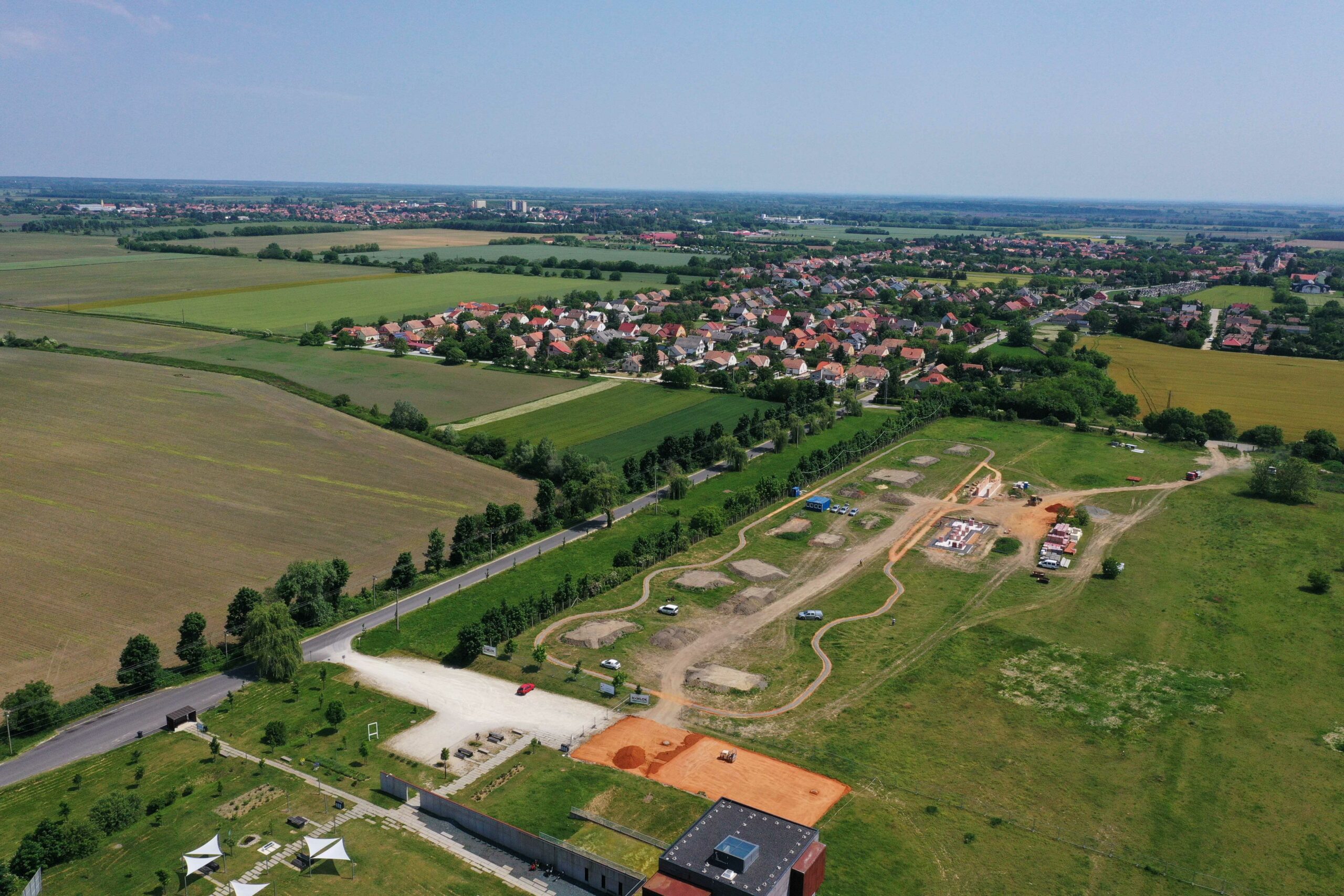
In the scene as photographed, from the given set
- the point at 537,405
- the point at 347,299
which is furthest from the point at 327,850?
the point at 347,299

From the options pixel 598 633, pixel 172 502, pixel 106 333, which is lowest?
pixel 598 633

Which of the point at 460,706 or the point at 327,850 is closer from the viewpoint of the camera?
the point at 327,850

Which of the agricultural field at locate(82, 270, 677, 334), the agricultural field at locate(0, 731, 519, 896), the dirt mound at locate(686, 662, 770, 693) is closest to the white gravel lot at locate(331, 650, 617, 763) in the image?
the dirt mound at locate(686, 662, 770, 693)

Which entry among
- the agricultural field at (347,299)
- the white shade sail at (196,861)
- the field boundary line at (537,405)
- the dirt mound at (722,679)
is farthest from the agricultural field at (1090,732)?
the agricultural field at (347,299)

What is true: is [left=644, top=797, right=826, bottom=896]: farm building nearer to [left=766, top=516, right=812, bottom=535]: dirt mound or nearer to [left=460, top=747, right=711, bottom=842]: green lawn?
[left=460, top=747, right=711, bottom=842]: green lawn

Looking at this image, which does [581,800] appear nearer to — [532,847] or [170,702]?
[532,847]

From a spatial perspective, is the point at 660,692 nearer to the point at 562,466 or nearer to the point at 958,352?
the point at 562,466
